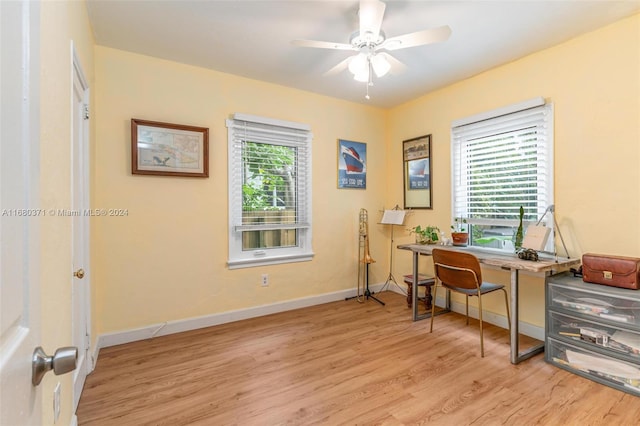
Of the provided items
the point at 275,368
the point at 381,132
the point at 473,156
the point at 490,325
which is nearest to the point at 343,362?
the point at 275,368

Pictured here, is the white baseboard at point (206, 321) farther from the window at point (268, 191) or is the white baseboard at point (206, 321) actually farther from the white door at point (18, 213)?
the white door at point (18, 213)

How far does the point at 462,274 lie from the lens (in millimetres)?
2664

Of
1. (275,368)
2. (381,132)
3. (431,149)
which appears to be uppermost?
(381,132)

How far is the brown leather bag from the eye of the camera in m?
2.05

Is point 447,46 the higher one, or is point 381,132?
point 447,46

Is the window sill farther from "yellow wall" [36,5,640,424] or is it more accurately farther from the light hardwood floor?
the light hardwood floor

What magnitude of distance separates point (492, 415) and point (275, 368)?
4.78 feet

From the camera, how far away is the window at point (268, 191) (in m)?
3.32

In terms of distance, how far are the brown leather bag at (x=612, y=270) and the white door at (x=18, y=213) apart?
3.00 m

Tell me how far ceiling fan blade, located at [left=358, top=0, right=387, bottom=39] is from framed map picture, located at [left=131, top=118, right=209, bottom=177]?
1866mm

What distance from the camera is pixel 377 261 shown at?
433 centimetres

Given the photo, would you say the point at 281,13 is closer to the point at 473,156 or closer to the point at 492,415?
the point at 473,156

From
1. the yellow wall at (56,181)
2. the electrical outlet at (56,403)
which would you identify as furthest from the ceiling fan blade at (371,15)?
the electrical outlet at (56,403)

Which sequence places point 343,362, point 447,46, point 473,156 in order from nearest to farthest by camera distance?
point 343,362
point 447,46
point 473,156
